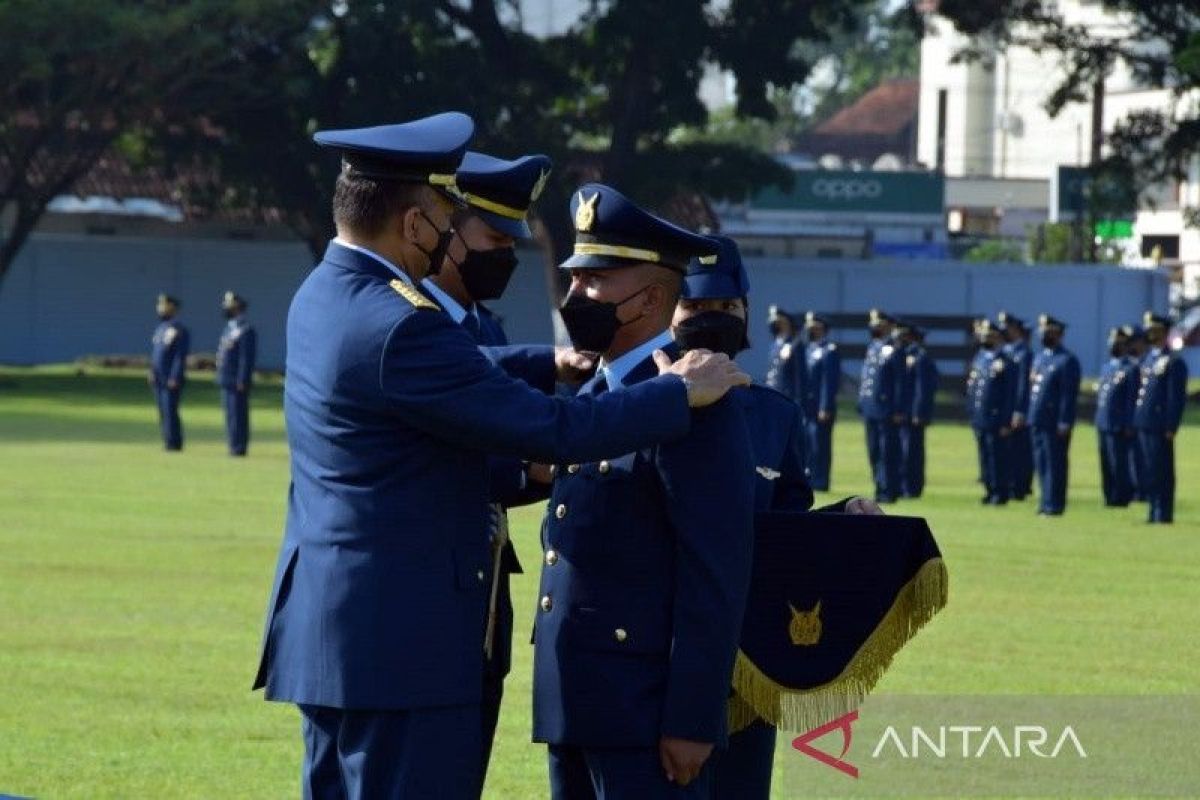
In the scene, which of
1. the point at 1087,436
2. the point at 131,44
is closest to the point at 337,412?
the point at 1087,436

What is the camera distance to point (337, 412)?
5.03 m

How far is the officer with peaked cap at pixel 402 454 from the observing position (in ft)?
16.3

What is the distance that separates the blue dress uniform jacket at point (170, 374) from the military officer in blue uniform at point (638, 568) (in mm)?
24385

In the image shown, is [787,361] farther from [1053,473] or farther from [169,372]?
[169,372]

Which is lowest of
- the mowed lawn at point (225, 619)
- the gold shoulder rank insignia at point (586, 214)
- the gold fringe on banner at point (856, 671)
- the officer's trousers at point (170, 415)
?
the officer's trousers at point (170, 415)

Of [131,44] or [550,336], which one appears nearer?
[131,44]

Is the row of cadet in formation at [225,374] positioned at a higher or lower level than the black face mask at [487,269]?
lower

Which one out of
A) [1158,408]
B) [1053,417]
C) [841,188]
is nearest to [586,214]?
[1158,408]

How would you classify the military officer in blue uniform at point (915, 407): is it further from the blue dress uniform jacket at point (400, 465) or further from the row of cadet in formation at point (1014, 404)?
the blue dress uniform jacket at point (400, 465)

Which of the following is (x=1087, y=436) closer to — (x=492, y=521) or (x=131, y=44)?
(x=131, y=44)

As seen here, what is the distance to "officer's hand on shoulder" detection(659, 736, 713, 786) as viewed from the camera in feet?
16.7

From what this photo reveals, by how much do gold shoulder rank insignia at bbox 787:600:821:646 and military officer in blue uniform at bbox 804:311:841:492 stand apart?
20.2 meters

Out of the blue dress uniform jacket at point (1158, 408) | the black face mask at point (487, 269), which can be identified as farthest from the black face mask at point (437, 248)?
the blue dress uniform jacket at point (1158, 408)

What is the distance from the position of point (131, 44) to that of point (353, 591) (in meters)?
39.6
